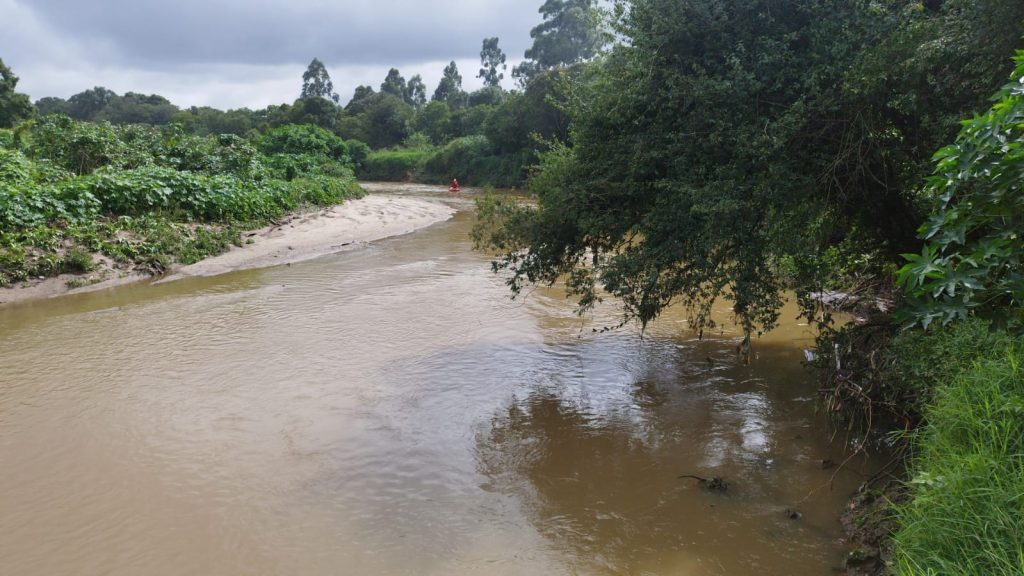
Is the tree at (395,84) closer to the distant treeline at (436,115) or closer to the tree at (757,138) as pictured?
the distant treeline at (436,115)

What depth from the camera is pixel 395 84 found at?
8838 cm

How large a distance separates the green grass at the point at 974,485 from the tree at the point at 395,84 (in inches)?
3489

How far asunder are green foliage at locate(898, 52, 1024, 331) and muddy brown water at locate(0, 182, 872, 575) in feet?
6.30

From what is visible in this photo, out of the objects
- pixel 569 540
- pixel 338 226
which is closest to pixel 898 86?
pixel 569 540

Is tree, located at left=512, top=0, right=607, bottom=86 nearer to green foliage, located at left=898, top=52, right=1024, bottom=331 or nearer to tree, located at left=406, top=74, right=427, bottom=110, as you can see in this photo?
tree, located at left=406, top=74, right=427, bottom=110

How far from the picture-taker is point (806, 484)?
5543 mm

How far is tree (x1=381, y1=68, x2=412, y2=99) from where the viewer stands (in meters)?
87.4

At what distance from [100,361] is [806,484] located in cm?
861

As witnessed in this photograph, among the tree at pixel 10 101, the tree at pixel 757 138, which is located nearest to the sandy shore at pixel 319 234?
the tree at pixel 757 138

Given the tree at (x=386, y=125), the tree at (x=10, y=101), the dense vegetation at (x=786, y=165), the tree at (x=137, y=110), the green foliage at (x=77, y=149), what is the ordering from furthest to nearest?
the tree at (x=137, y=110)
the tree at (x=386, y=125)
the tree at (x=10, y=101)
the green foliage at (x=77, y=149)
the dense vegetation at (x=786, y=165)

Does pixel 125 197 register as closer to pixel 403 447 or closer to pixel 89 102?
pixel 403 447

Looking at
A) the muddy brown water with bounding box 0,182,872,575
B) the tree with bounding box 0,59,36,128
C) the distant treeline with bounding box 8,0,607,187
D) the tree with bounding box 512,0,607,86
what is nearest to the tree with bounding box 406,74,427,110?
the distant treeline with bounding box 8,0,607,187

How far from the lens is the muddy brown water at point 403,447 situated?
4855 mm

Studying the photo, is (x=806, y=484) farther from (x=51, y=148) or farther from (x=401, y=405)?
(x=51, y=148)
